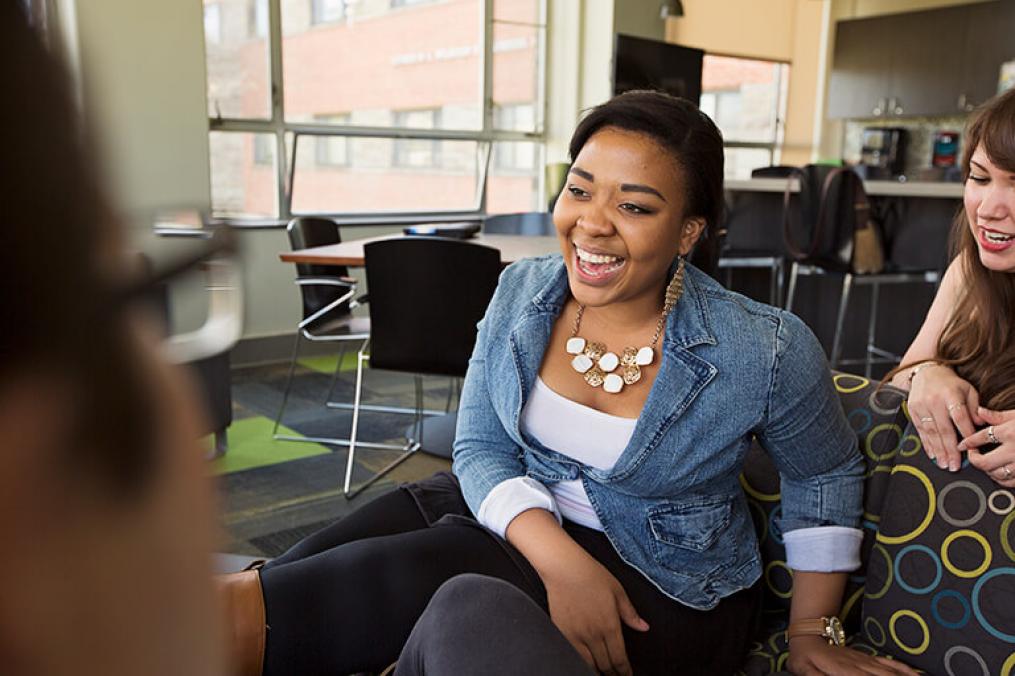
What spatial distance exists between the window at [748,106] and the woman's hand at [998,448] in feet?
23.8

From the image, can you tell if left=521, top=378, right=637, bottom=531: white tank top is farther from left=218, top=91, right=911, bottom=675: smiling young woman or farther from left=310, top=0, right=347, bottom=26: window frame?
left=310, top=0, right=347, bottom=26: window frame

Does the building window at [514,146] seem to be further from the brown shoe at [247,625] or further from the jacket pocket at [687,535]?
the brown shoe at [247,625]

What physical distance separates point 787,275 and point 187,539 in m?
5.51

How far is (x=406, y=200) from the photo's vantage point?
630cm

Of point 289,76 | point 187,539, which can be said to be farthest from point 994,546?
point 289,76

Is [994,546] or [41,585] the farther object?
[994,546]

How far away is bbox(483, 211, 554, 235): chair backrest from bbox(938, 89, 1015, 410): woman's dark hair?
11.4 ft

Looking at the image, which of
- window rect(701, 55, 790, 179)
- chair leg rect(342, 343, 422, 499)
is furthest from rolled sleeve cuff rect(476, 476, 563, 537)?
window rect(701, 55, 790, 179)

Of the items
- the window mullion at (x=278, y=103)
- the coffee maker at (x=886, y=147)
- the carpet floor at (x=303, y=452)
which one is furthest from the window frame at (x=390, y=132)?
the coffee maker at (x=886, y=147)

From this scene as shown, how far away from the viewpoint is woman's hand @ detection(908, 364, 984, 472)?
51.7 inches

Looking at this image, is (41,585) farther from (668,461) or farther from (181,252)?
(668,461)

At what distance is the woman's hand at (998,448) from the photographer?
1.25 meters

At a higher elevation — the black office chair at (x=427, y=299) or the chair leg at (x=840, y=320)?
the black office chair at (x=427, y=299)

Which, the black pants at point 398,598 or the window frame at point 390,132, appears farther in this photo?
the window frame at point 390,132
